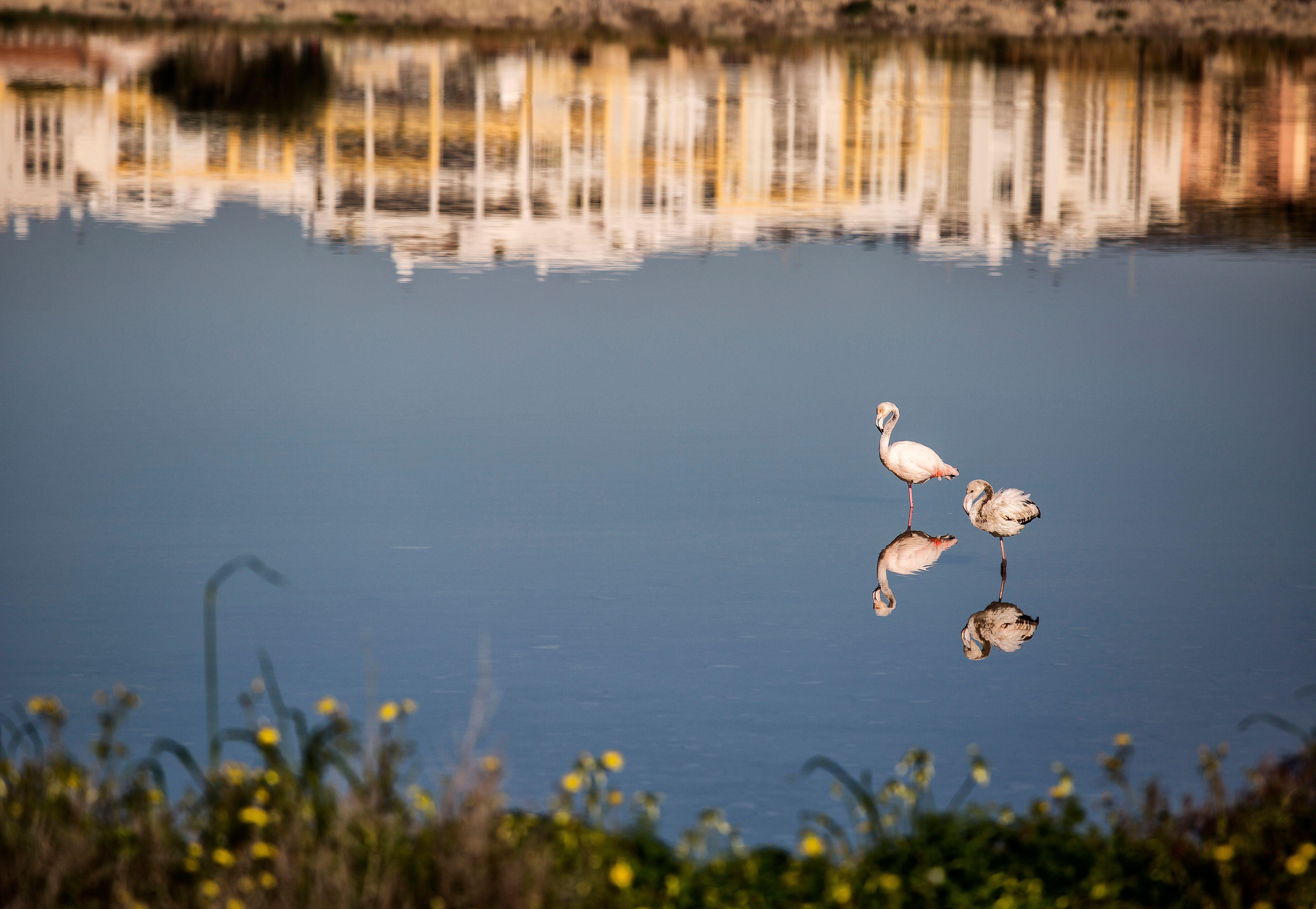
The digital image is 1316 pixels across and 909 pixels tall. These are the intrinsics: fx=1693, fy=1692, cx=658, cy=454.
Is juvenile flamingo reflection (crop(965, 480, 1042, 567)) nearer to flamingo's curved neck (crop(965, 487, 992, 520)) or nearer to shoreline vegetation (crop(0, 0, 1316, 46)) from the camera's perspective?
flamingo's curved neck (crop(965, 487, 992, 520))

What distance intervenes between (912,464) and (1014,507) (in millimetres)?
1041

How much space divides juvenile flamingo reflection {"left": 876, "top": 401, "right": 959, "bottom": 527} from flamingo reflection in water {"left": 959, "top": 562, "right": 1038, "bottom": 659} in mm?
1404

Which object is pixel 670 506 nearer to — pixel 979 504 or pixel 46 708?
pixel 979 504

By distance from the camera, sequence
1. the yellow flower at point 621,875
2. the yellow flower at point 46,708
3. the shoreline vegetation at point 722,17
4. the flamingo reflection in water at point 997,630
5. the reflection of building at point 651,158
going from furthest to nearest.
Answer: the shoreline vegetation at point 722,17
the reflection of building at point 651,158
the flamingo reflection in water at point 997,630
the yellow flower at point 46,708
the yellow flower at point 621,875

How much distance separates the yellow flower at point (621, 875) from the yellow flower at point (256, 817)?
97 cm

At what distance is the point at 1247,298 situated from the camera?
50.8 feet

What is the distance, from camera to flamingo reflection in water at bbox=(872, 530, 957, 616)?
7.87 metres

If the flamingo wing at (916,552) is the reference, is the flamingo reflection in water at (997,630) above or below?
below

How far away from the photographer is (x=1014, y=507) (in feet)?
27.6

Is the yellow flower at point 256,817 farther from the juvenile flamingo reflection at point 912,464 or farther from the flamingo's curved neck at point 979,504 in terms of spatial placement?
the juvenile flamingo reflection at point 912,464

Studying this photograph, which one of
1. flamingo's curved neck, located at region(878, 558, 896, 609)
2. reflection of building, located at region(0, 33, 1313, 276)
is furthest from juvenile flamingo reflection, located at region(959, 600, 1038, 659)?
reflection of building, located at region(0, 33, 1313, 276)

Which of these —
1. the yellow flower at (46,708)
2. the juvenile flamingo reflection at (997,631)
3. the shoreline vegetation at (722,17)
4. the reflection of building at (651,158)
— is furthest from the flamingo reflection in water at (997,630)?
the shoreline vegetation at (722,17)

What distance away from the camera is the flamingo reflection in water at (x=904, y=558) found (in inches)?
310

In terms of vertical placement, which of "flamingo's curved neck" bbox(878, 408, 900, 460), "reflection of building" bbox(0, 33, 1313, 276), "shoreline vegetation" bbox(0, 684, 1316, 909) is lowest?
"shoreline vegetation" bbox(0, 684, 1316, 909)
